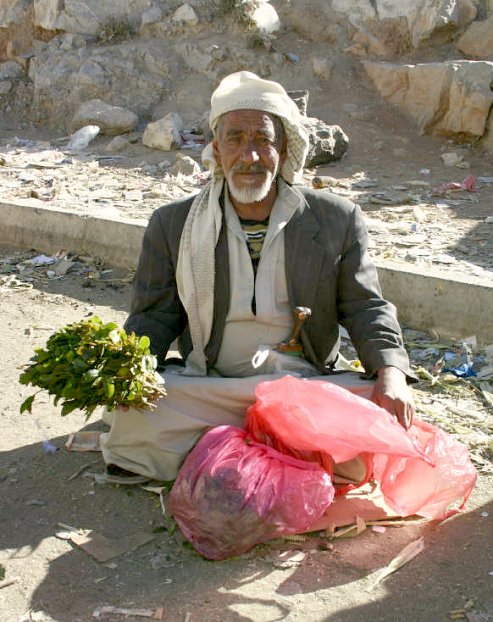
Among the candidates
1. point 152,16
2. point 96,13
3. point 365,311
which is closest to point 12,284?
point 365,311

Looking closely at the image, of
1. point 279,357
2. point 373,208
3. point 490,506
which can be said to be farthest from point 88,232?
point 490,506

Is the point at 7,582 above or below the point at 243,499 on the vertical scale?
below

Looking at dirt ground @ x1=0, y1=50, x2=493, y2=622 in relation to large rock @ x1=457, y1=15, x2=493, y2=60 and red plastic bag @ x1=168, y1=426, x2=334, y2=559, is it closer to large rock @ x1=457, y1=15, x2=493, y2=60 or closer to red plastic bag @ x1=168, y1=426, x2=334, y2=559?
red plastic bag @ x1=168, y1=426, x2=334, y2=559

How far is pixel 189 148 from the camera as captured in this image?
10195 mm

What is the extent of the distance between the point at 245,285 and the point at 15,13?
11.6 m

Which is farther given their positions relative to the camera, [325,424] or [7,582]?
[325,424]

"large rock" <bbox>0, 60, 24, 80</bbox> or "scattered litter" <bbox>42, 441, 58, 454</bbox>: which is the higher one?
"large rock" <bbox>0, 60, 24, 80</bbox>

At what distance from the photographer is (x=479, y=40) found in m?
10.6

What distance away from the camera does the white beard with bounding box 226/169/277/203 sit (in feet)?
11.0

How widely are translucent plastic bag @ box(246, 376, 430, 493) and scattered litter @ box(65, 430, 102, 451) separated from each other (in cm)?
96

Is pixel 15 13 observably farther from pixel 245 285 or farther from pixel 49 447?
pixel 245 285

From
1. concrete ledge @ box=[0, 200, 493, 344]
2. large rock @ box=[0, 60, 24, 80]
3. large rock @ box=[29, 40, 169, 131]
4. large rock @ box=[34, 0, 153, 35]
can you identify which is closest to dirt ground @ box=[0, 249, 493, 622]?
concrete ledge @ box=[0, 200, 493, 344]

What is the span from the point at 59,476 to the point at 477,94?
769 centimetres

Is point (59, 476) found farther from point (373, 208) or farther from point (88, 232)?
point (373, 208)
